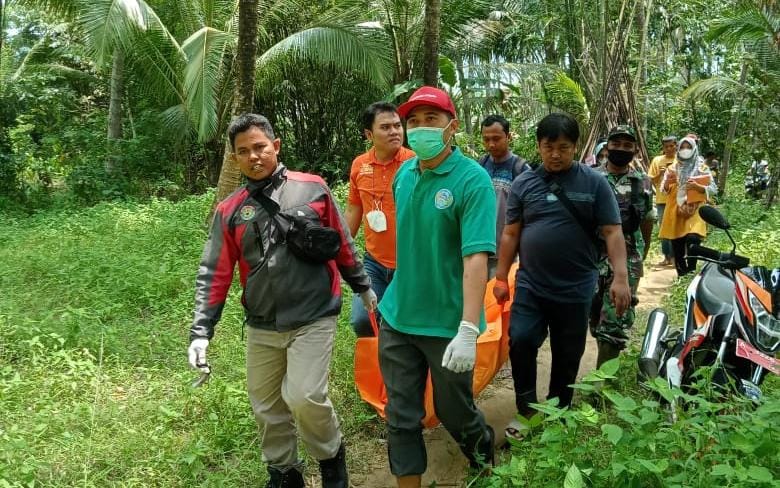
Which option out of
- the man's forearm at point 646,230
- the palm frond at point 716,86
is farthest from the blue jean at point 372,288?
the palm frond at point 716,86

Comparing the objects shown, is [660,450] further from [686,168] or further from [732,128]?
[732,128]

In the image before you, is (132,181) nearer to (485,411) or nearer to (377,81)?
(377,81)

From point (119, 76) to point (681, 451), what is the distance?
13.8 metres

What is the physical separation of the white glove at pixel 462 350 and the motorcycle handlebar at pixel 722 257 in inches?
54.6

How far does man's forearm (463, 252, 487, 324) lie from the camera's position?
2.66 meters

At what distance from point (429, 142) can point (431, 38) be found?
5.57 metres

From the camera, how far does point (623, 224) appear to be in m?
4.24

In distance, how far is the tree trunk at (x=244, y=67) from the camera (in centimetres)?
661

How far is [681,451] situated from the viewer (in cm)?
244

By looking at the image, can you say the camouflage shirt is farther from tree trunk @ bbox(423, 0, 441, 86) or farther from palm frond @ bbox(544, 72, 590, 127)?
palm frond @ bbox(544, 72, 590, 127)

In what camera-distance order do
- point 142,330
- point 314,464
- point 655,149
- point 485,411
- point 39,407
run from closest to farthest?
point 314,464
point 39,407
point 485,411
point 142,330
point 655,149

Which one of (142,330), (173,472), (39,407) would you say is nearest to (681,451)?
(173,472)

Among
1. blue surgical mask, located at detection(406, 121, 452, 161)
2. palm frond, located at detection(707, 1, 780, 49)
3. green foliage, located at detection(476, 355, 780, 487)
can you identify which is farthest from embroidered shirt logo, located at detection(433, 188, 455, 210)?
palm frond, located at detection(707, 1, 780, 49)

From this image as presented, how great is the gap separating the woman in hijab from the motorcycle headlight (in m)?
4.70
